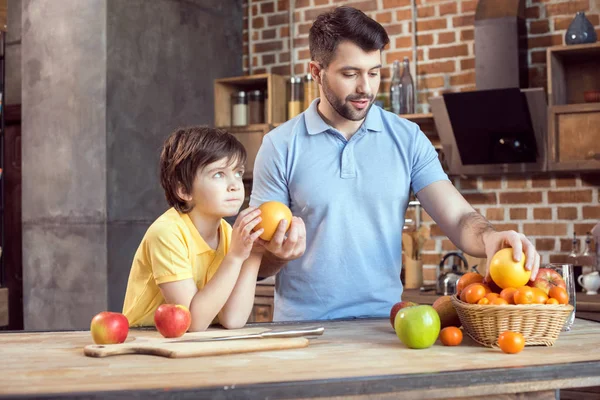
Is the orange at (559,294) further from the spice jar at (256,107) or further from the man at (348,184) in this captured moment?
the spice jar at (256,107)

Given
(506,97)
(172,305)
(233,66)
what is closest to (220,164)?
(172,305)

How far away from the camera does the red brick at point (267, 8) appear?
5.09 meters

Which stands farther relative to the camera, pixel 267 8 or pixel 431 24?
pixel 267 8

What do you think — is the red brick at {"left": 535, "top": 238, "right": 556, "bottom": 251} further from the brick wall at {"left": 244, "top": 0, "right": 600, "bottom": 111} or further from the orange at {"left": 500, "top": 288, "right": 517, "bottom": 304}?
the orange at {"left": 500, "top": 288, "right": 517, "bottom": 304}

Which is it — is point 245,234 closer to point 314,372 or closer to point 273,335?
point 273,335

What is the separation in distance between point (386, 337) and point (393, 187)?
673 mm

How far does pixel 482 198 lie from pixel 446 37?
3.04 ft

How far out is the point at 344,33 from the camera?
7.64 ft

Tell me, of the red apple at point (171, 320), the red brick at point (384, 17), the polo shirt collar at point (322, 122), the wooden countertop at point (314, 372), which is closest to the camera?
the wooden countertop at point (314, 372)

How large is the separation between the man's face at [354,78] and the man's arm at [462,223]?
1.08 feet

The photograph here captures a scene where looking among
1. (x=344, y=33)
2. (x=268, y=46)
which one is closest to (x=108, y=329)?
(x=344, y=33)

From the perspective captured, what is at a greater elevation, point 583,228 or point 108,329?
point 583,228

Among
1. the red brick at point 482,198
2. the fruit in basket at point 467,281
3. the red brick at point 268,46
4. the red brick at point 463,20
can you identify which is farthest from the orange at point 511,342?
the red brick at point 268,46

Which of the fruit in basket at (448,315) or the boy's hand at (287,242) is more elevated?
the boy's hand at (287,242)
